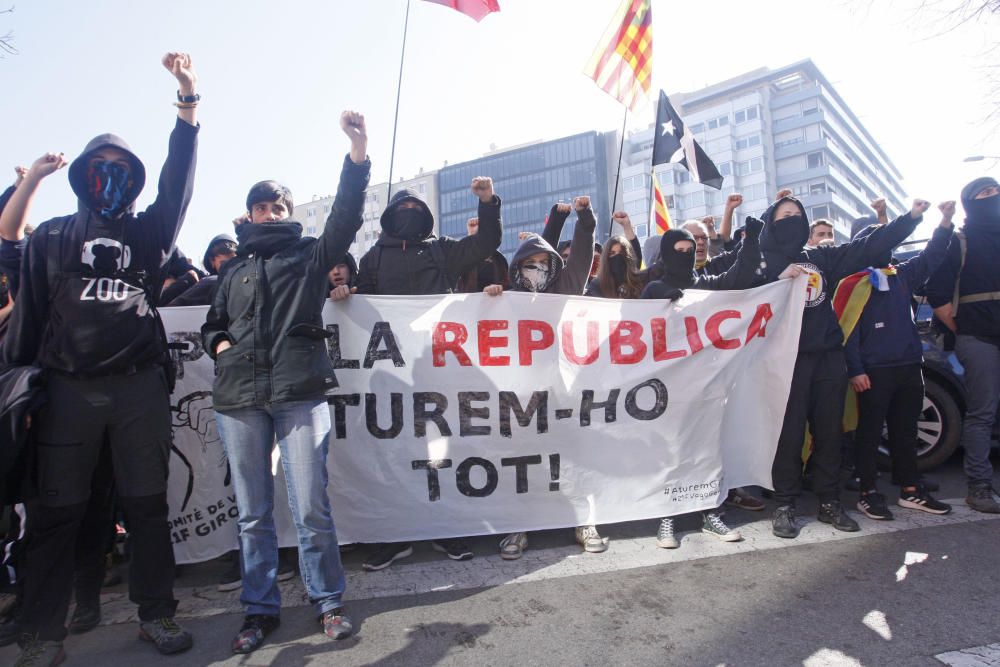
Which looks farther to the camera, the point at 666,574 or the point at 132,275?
the point at 666,574

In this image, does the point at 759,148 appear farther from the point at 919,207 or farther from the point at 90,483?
the point at 90,483

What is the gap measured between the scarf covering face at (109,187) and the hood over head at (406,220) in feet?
4.28

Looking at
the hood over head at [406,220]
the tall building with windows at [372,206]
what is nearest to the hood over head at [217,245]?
the hood over head at [406,220]

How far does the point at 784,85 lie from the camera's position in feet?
299

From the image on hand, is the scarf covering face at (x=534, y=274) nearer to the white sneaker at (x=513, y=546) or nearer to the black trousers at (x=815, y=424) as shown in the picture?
the white sneaker at (x=513, y=546)

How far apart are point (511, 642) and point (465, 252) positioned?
7.05ft

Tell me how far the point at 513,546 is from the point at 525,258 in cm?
179

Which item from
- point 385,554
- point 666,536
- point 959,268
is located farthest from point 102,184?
point 959,268

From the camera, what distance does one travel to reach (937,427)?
15.2 ft

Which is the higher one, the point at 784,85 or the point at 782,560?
the point at 784,85

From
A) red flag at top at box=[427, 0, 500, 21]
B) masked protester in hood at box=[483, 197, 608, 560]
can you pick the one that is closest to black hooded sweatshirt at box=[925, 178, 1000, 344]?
masked protester in hood at box=[483, 197, 608, 560]

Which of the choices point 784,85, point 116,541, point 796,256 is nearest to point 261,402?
point 116,541

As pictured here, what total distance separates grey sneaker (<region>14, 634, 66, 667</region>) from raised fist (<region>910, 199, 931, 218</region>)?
16.2 ft

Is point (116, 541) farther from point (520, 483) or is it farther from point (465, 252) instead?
point (465, 252)
